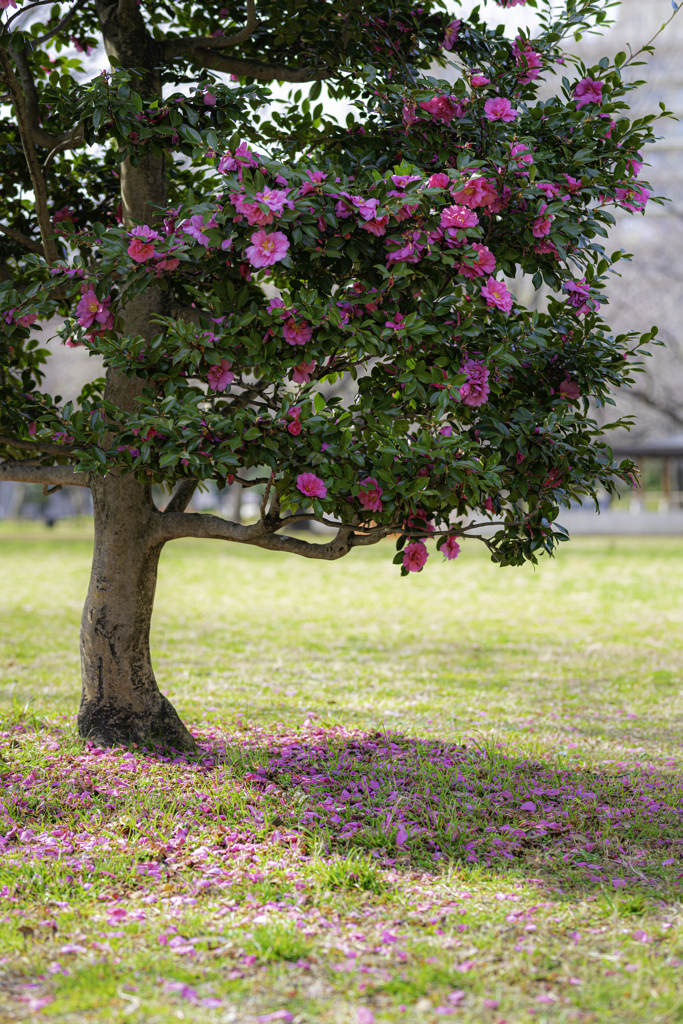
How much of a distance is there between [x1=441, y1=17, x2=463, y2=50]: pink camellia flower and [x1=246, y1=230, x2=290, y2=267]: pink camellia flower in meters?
1.61

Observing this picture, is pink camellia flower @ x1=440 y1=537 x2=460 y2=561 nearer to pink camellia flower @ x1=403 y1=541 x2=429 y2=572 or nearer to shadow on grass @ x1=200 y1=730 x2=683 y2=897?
pink camellia flower @ x1=403 y1=541 x2=429 y2=572

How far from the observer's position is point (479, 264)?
3615mm

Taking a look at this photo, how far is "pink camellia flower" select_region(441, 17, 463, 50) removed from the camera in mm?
A: 4172

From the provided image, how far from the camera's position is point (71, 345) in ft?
13.4

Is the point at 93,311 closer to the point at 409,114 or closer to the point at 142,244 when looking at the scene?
the point at 142,244

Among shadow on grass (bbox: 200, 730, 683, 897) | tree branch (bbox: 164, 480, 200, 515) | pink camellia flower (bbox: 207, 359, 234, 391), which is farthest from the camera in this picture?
tree branch (bbox: 164, 480, 200, 515)

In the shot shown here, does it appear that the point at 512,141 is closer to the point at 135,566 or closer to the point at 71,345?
the point at 71,345

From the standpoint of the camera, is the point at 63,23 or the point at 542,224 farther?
the point at 63,23

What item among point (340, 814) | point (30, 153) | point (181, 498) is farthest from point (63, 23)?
point (340, 814)

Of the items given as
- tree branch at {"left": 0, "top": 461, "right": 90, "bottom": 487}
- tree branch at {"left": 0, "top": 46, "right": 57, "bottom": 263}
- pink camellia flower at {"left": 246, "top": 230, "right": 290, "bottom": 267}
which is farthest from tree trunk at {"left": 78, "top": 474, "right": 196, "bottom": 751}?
pink camellia flower at {"left": 246, "top": 230, "right": 290, "bottom": 267}

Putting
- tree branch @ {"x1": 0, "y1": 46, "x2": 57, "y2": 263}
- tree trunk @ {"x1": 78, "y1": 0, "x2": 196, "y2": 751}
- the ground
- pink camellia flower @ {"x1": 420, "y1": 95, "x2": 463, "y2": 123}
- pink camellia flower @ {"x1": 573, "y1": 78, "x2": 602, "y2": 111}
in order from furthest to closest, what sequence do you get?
1. tree trunk @ {"x1": 78, "y1": 0, "x2": 196, "y2": 751}
2. pink camellia flower @ {"x1": 573, "y1": 78, "x2": 602, "y2": 111}
3. tree branch @ {"x1": 0, "y1": 46, "x2": 57, "y2": 263}
4. pink camellia flower @ {"x1": 420, "y1": 95, "x2": 463, "y2": 123}
5. the ground

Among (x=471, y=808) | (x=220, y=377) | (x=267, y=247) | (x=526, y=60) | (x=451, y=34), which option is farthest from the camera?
(x=451, y=34)

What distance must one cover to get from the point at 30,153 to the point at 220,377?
57.0 inches

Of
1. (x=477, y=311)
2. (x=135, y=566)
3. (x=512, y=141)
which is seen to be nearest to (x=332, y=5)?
(x=512, y=141)
